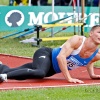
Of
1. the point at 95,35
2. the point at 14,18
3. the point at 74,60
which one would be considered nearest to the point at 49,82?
the point at 74,60

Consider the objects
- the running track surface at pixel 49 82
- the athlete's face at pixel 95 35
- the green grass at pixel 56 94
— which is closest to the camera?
the green grass at pixel 56 94

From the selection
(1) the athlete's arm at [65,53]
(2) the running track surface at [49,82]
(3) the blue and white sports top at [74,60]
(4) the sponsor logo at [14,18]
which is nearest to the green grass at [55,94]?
(2) the running track surface at [49,82]

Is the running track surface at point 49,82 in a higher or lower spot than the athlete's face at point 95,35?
lower

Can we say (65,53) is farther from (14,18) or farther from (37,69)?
(14,18)

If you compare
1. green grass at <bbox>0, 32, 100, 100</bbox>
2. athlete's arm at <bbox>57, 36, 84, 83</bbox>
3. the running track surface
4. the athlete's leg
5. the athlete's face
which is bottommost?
the running track surface

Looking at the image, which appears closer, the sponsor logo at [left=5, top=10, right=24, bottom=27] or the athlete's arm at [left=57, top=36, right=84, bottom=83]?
the athlete's arm at [left=57, top=36, right=84, bottom=83]

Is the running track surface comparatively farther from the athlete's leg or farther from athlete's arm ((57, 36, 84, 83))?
athlete's arm ((57, 36, 84, 83))

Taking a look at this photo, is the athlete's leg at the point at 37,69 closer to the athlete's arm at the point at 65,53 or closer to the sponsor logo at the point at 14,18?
the athlete's arm at the point at 65,53

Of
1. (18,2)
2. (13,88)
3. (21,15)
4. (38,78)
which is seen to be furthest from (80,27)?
(13,88)

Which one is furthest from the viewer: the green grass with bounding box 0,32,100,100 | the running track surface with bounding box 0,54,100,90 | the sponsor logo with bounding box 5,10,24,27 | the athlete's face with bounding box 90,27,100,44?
the sponsor logo with bounding box 5,10,24,27

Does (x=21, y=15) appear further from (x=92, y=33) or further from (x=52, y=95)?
(x=52, y=95)

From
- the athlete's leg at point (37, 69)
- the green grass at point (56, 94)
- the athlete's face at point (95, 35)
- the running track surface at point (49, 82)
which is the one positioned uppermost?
the athlete's face at point (95, 35)

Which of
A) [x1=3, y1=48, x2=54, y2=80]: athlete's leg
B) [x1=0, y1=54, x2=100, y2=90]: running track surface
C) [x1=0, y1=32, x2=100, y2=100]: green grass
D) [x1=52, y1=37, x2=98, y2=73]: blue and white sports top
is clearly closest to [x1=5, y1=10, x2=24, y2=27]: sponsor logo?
[x1=0, y1=54, x2=100, y2=90]: running track surface

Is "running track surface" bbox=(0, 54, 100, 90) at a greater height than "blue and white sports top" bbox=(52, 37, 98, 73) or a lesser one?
lesser
